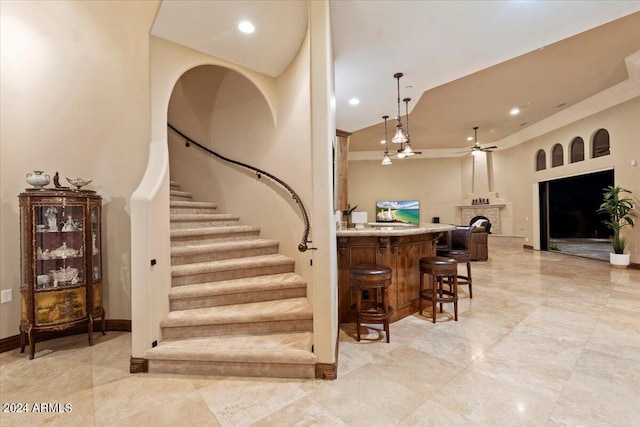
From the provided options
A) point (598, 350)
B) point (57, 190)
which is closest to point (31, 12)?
point (57, 190)

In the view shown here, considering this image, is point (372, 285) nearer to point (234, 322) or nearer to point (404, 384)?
point (404, 384)

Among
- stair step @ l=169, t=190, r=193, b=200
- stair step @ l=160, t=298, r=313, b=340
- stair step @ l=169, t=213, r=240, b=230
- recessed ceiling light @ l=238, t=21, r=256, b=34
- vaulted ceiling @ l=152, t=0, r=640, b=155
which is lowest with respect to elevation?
stair step @ l=160, t=298, r=313, b=340

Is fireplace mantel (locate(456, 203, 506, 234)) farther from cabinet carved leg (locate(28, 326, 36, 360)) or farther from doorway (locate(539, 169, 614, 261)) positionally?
cabinet carved leg (locate(28, 326, 36, 360))

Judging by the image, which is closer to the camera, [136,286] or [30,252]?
[136,286]

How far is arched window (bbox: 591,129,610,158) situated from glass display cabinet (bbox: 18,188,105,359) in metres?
9.92

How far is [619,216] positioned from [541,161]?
3174 millimetres

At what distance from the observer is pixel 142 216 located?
238 centimetres

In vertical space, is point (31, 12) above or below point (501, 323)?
above

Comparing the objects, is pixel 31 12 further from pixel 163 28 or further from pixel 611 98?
pixel 611 98

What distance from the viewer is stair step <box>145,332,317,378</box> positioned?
2.23m

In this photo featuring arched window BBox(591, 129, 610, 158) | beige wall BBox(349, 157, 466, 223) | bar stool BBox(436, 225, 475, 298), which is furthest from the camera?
beige wall BBox(349, 157, 466, 223)

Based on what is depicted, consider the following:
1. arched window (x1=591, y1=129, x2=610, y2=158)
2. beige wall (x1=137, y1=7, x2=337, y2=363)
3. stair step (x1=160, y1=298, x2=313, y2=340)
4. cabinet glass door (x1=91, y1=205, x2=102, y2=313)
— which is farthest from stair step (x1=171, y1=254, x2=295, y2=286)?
arched window (x1=591, y1=129, x2=610, y2=158)

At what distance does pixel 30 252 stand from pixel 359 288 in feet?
10.2

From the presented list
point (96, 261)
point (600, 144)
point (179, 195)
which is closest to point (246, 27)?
point (179, 195)
